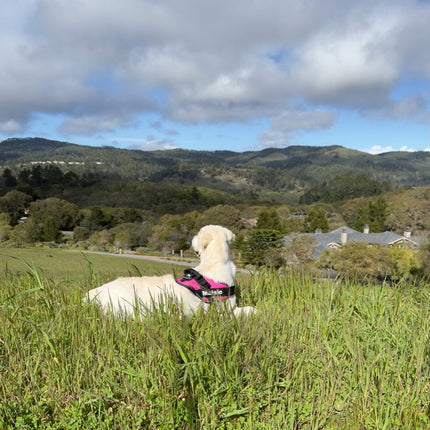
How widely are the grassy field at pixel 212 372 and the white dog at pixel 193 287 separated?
1.36 feet

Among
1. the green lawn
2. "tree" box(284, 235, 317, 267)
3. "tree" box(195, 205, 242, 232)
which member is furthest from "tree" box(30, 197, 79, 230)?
the green lawn

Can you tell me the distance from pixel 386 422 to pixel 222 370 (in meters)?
1.01

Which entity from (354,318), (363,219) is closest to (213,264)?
(354,318)

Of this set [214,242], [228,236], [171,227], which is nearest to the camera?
[214,242]

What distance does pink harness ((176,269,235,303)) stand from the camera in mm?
3775

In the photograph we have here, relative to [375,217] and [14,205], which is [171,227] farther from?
[375,217]

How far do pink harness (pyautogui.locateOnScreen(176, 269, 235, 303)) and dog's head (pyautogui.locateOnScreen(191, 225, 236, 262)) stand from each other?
0.45m

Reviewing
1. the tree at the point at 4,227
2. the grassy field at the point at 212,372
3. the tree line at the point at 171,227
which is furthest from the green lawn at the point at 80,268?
Result: the tree at the point at 4,227

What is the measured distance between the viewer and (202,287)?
379 cm

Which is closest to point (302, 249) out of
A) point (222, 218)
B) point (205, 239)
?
point (222, 218)

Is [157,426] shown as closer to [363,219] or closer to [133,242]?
Answer: [133,242]

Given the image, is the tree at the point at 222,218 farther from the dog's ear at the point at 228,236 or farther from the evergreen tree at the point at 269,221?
the dog's ear at the point at 228,236

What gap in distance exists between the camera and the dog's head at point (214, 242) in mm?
4207

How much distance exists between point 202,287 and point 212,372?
4.92ft
